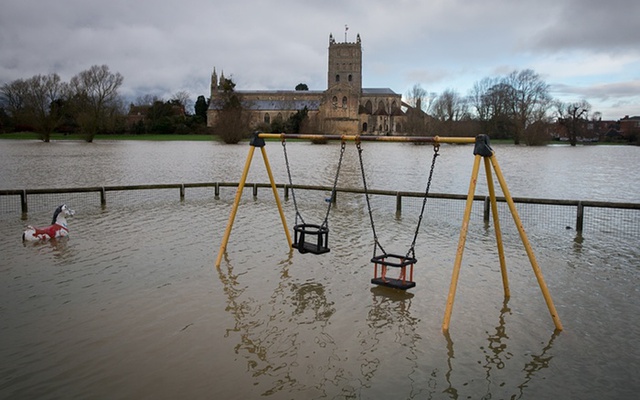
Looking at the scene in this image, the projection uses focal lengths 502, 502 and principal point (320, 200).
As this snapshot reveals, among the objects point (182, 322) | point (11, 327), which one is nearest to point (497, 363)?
point (182, 322)

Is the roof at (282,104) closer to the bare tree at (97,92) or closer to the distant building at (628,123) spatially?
the bare tree at (97,92)

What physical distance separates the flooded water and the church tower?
120m

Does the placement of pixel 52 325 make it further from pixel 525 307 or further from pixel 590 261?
pixel 590 261

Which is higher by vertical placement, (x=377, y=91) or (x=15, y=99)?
(x=377, y=91)

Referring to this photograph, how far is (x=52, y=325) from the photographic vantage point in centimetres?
604

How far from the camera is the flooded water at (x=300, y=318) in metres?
4.85

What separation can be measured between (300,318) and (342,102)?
10448cm

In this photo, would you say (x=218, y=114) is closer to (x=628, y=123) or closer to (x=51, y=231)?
(x=51, y=231)

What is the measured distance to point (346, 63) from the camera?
419 feet

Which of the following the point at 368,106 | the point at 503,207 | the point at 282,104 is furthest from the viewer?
the point at 282,104

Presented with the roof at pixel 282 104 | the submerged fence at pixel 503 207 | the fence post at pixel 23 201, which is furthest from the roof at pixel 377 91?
the fence post at pixel 23 201

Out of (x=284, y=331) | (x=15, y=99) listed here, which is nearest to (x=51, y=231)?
(x=284, y=331)

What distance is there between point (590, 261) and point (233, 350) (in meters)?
7.28

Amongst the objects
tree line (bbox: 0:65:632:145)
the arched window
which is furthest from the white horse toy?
the arched window
